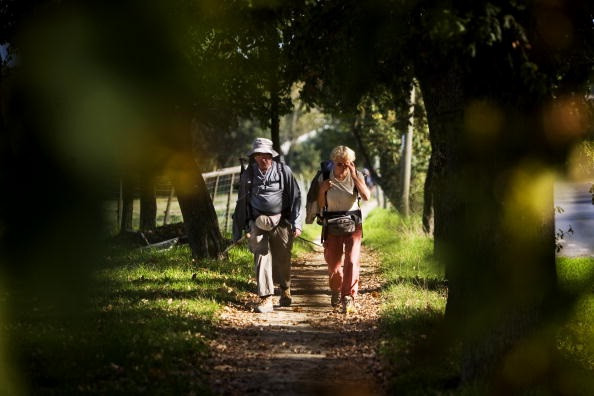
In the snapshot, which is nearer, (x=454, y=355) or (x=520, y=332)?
(x=520, y=332)

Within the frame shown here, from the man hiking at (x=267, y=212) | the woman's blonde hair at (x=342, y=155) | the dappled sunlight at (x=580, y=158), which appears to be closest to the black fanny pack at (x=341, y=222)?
the man hiking at (x=267, y=212)

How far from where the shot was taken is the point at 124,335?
7.89 meters

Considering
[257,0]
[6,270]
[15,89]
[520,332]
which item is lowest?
[520,332]

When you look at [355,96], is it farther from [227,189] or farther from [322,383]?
[227,189]

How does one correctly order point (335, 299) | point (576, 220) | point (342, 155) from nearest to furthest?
1. point (342, 155)
2. point (335, 299)
3. point (576, 220)

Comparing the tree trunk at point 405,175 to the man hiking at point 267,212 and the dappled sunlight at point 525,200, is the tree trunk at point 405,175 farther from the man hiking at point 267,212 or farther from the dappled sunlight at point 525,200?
the dappled sunlight at point 525,200

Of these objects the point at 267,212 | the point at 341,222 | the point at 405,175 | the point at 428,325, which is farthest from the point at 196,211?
the point at 405,175

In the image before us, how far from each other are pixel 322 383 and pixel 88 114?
2830mm

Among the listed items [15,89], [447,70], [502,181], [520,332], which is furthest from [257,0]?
[520,332]

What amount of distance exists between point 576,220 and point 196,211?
40.6 ft

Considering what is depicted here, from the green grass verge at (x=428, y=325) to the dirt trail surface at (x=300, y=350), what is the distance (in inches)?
9.0

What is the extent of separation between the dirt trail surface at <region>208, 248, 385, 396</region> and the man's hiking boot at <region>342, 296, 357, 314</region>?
78mm

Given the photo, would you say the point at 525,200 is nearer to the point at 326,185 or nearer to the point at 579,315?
the point at 579,315

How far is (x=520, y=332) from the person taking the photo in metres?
6.29
